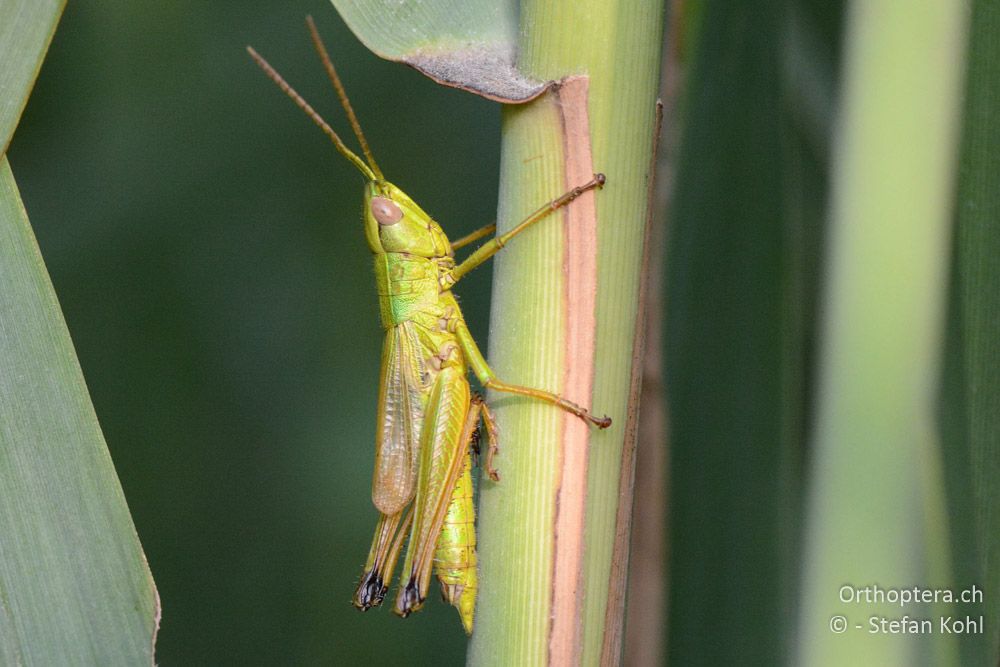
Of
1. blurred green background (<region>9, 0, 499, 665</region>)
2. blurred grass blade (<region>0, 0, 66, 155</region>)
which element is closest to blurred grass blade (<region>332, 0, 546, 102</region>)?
blurred grass blade (<region>0, 0, 66, 155</region>)

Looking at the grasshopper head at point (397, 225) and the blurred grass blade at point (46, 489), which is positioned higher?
the grasshopper head at point (397, 225)

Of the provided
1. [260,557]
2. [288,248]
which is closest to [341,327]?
[288,248]

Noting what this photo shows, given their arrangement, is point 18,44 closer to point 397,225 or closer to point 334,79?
point 334,79

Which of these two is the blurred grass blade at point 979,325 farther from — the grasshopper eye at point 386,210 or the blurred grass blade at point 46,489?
the grasshopper eye at point 386,210

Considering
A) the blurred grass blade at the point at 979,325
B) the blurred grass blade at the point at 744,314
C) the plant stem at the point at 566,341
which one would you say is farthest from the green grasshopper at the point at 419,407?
the blurred grass blade at the point at 979,325

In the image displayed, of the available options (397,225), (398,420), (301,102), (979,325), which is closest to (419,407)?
(398,420)

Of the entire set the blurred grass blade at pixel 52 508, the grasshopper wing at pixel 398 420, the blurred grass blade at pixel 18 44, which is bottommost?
the blurred grass blade at pixel 52 508

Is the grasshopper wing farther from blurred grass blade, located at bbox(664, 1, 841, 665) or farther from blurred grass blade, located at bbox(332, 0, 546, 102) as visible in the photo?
blurred grass blade, located at bbox(332, 0, 546, 102)

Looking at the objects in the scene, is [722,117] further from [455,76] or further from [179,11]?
[179,11]
